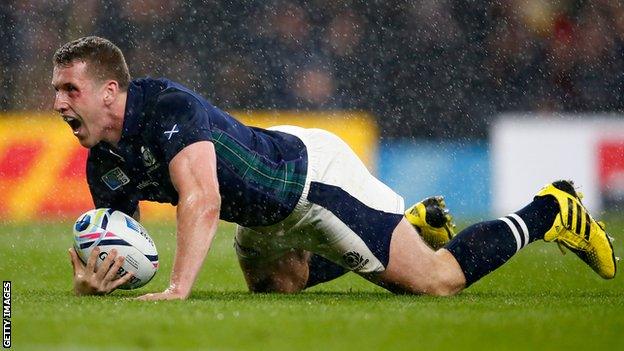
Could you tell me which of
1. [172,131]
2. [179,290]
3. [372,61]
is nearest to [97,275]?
[179,290]

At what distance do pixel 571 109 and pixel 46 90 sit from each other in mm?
6222

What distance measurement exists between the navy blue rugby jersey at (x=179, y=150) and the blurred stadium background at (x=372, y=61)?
299 inches

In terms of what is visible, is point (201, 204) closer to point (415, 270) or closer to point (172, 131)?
point (172, 131)

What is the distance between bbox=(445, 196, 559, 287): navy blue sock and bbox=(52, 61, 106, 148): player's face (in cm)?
194

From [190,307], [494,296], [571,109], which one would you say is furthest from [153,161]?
[571,109]

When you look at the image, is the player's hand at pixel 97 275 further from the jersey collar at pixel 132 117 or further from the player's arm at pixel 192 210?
the jersey collar at pixel 132 117

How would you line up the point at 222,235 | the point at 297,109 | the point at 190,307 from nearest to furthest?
1. the point at 190,307
2. the point at 222,235
3. the point at 297,109

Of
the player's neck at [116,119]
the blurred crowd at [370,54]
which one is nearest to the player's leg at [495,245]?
the player's neck at [116,119]

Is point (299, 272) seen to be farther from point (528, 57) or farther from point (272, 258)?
point (528, 57)

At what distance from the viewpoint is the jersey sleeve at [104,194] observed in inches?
220

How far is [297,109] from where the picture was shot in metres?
13.8

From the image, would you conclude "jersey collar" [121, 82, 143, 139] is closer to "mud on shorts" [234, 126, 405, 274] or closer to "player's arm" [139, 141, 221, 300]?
"player's arm" [139, 141, 221, 300]

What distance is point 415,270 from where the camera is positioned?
584 cm

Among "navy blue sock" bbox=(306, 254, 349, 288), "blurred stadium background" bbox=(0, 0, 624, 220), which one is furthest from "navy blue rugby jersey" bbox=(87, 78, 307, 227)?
"blurred stadium background" bbox=(0, 0, 624, 220)
